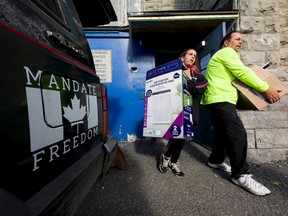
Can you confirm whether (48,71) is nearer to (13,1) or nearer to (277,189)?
(13,1)

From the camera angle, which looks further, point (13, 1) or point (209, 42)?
point (209, 42)

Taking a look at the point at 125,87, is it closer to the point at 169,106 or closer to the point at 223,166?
the point at 169,106

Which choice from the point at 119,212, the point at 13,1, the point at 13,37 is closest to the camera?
the point at 13,37

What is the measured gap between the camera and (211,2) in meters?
4.57

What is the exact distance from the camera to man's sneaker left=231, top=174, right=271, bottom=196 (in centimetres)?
214

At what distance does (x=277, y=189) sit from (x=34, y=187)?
101 inches

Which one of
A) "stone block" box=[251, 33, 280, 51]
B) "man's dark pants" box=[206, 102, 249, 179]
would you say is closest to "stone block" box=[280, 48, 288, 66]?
"stone block" box=[251, 33, 280, 51]

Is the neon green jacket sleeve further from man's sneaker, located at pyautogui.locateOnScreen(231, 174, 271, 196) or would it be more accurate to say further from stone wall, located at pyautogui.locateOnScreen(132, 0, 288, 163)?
stone wall, located at pyautogui.locateOnScreen(132, 0, 288, 163)

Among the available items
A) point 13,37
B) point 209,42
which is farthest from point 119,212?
point 209,42

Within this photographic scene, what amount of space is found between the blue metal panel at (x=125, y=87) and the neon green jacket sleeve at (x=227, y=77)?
2.02 meters

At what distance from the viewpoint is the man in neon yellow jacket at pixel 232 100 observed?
2.20 meters

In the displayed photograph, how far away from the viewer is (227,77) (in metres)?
2.40

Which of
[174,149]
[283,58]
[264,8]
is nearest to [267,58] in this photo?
[283,58]

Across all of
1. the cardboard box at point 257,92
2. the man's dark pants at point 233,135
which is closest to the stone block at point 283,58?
the cardboard box at point 257,92
